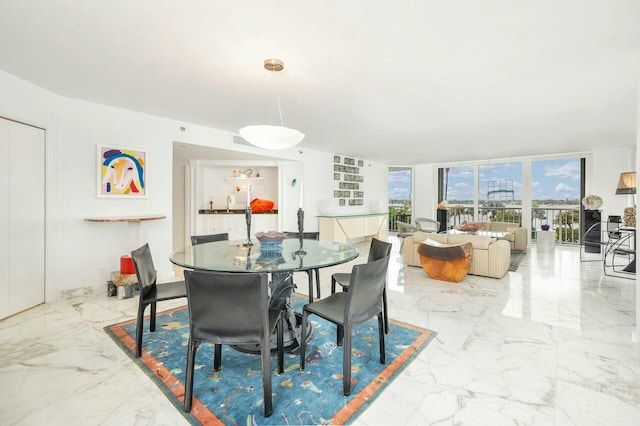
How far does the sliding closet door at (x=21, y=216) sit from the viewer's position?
2844 millimetres

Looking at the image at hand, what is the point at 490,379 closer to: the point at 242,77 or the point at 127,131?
the point at 242,77

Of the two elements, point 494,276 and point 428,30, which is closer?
point 428,30

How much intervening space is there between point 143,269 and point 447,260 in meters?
3.59

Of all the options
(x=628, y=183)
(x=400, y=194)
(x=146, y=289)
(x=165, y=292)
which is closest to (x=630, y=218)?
(x=628, y=183)

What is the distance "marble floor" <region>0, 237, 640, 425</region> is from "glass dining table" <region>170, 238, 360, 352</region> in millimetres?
793

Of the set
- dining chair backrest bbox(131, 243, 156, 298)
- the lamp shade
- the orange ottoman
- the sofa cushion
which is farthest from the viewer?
the lamp shade

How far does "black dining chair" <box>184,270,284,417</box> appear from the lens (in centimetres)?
156

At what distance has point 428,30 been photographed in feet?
6.54

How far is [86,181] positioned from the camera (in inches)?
138

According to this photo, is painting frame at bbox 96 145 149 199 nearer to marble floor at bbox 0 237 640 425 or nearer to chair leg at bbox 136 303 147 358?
marble floor at bbox 0 237 640 425

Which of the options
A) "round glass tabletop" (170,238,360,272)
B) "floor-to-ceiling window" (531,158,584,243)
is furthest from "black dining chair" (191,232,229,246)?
"floor-to-ceiling window" (531,158,584,243)

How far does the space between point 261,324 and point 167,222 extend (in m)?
3.19

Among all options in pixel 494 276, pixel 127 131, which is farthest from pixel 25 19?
pixel 494 276

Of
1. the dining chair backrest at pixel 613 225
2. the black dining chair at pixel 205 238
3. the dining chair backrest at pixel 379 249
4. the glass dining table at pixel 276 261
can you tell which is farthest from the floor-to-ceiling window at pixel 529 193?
the black dining chair at pixel 205 238
